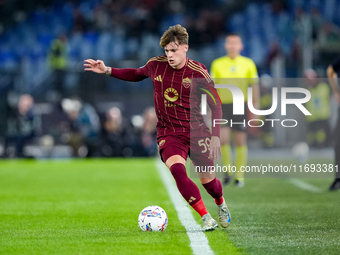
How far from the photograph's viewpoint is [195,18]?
2180 centimetres

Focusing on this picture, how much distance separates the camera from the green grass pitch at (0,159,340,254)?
4.18m

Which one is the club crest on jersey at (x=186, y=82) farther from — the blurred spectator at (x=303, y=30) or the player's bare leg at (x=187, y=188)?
the blurred spectator at (x=303, y=30)

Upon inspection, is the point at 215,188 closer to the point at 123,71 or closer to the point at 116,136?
the point at 123,71

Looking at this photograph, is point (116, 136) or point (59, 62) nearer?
point (116, 136)

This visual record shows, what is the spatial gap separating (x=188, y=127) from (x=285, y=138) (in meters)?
12.1

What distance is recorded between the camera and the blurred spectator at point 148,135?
17.3 meters

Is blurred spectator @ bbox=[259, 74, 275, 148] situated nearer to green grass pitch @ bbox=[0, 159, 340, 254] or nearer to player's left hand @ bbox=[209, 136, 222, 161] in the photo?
green grass pitch @ bbox=[0, 159, 340, 254]

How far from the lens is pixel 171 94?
504 centimetres

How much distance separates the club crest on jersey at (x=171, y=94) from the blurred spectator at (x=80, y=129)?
1244cm

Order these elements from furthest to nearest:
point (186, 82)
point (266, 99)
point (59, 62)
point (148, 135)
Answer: point (59, 62)
point (148, 135)
point (266, 99)
point (186, 82)

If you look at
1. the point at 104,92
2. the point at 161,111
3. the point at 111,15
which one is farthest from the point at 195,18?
the point at 161,111

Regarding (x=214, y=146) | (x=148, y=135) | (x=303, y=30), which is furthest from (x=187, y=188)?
(x=303, y=30)

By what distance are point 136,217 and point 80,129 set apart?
38.5 feet

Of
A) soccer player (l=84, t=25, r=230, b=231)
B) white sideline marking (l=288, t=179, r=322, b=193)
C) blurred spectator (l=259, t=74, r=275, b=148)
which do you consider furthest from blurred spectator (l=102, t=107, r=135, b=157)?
soccer player (l=84, t=25, r=230, b=231)
